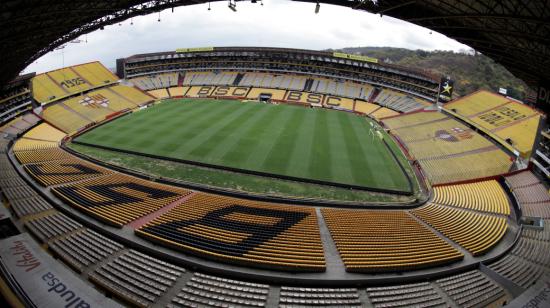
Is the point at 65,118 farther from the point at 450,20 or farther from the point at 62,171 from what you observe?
the point at 450,20

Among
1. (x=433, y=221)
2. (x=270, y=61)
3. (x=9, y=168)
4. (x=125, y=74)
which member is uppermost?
(x=270, y=61)

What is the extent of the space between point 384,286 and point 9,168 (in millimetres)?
35349

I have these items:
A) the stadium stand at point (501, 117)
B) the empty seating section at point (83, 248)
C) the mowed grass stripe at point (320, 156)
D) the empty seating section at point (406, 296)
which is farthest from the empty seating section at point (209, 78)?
the empty seating section at point (406, 296)

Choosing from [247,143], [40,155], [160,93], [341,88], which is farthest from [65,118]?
[341,88]

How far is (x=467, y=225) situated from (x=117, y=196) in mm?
28158

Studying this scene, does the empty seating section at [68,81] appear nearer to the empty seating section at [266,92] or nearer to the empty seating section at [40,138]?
the empty seating section at [40,138]

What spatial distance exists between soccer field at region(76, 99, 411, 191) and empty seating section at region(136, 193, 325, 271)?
8.95 m

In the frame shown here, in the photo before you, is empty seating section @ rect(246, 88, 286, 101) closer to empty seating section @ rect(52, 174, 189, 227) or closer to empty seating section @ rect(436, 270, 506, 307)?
empty seating section @ rect(52, 174, 189, 227)

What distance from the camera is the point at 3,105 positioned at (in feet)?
144

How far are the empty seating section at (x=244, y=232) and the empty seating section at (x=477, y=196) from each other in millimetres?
14277

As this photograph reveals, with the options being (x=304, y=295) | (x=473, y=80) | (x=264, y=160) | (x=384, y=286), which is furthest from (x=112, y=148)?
(x=473, y=80)

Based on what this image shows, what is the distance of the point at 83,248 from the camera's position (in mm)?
18078

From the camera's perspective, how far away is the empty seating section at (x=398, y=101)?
201 ft

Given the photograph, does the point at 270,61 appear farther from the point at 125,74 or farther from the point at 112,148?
the point at 112,148
